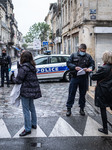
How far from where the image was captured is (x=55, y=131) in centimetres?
493

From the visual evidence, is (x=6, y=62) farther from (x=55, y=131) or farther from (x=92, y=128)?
A: (x=92, y=128)

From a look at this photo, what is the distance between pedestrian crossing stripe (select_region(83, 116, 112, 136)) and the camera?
4.75 metres

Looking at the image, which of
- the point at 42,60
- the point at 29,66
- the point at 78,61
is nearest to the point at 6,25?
the point at 42,60

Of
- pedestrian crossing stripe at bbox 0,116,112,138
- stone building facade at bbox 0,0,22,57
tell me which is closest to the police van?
pedestrian crossing stripe at bbox 0,116,112,138

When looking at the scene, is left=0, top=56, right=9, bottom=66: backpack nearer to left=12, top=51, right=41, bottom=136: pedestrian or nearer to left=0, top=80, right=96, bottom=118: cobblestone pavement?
left=0, top=80, right=96, bottom=118: cobblestone pavement

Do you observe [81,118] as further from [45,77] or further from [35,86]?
[45,77]

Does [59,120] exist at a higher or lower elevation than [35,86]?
lower

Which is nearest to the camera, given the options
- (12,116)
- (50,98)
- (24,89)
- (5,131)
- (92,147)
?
(92,147)

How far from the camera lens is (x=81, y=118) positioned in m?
5.88

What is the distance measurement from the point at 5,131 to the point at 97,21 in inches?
606

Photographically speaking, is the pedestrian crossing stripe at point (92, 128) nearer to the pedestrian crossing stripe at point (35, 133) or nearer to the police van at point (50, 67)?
the pedestrian crossing stripe at point (35, 133)

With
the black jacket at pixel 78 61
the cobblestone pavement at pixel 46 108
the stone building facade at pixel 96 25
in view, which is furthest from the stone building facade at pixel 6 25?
the black jacket at pixel 78 61

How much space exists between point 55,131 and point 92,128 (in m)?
0.86

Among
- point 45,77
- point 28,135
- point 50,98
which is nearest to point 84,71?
point 28,135
